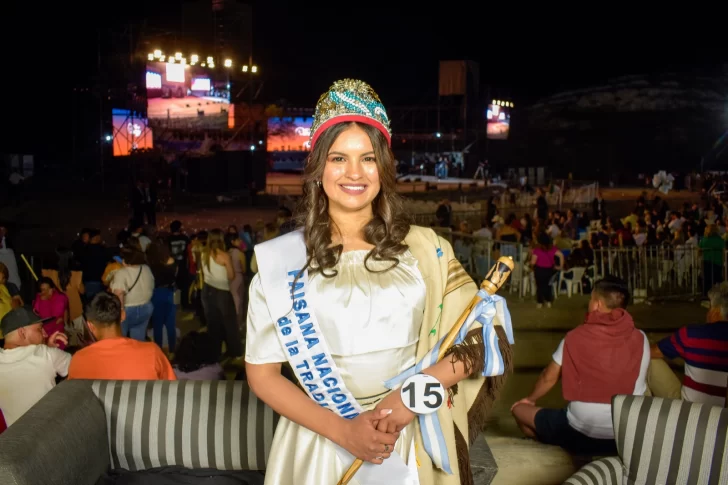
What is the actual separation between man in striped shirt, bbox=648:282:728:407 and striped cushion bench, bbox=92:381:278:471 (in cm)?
240

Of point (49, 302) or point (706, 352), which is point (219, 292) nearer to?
point (49, 302)

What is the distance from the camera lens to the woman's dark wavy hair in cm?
205

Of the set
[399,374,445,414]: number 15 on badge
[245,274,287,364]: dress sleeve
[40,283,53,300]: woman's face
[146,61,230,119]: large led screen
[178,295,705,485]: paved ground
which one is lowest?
[178,295,705,485]: paved ground

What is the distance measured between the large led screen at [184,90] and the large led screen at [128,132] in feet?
4.50

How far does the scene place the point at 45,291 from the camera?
6320 mm

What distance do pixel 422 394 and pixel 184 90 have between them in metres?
28.8

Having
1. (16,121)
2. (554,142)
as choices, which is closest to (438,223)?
(16,121)

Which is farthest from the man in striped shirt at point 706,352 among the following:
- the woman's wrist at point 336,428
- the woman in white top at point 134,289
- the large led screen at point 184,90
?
the large led screen at point 184,90

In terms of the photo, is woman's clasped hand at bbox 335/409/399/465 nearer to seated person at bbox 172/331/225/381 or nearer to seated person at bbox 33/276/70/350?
seated person at bbox 172/331/225/381

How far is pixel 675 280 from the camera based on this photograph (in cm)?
1048

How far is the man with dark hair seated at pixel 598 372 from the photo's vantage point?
13.3ft

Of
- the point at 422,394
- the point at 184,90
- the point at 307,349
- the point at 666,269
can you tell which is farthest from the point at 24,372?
the point at 184,90

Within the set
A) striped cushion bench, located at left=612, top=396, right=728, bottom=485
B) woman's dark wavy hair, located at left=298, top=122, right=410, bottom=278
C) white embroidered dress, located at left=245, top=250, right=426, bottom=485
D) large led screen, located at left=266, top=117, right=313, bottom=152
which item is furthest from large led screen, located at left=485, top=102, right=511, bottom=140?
white embroidered dress, located at left=245, top=250, right=426, bottom=485

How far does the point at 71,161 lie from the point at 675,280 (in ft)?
97.0
